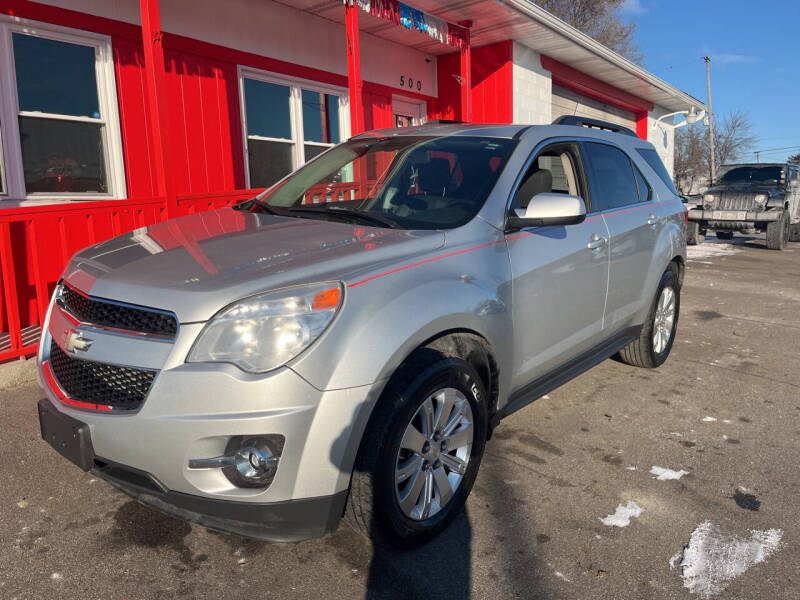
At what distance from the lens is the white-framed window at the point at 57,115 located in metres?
5.82

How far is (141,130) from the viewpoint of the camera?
6.78m

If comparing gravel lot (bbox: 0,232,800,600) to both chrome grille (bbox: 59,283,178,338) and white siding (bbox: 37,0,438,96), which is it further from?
white siding (bbox: 37,0,438,96)

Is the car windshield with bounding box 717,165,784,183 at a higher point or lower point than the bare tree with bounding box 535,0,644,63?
lower

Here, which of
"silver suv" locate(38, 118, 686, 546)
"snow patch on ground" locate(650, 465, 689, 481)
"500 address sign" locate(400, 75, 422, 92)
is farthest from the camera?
"500 address sign" locate(400, 75, 422, 92)

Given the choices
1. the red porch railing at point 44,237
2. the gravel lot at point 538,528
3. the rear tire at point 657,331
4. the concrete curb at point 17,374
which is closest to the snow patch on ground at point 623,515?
the gravel lot at point 538,528

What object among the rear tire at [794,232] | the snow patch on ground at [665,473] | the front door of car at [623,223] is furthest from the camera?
the rear tire at [794,232]

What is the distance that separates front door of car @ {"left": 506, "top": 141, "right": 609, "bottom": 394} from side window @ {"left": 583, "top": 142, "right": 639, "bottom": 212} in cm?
13

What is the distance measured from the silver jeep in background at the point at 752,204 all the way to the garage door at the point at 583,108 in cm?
275

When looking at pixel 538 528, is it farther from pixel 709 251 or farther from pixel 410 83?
pixel 709 251

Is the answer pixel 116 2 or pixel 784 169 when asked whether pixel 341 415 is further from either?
pixel 784 169

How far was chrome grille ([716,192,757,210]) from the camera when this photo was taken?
14391 mm

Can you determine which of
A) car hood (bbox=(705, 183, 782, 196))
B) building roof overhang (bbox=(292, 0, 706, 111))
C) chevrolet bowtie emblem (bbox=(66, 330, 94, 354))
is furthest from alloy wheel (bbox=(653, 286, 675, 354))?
car hood (bbox=(705, 183, 782, 196))

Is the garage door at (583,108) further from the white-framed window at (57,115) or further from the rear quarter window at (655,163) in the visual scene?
the white-framed window at (57,115)

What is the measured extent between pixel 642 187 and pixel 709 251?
11116mm
